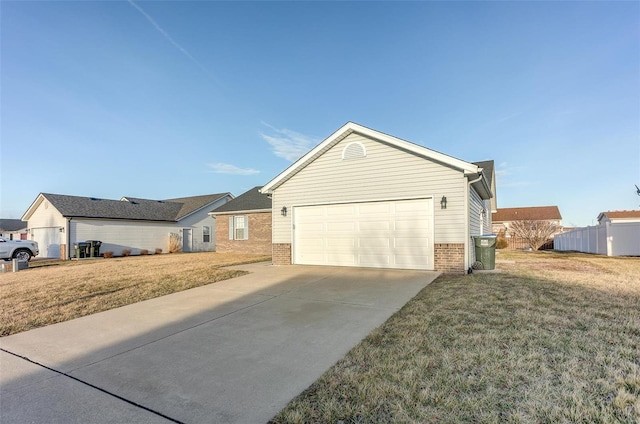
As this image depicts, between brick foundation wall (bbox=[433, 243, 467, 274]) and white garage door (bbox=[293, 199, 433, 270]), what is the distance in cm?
22

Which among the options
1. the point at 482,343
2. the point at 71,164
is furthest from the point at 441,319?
the point at 71,164

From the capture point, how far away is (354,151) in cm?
1067

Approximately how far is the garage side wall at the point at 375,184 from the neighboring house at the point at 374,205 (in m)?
0.03

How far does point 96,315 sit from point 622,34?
16009 mm

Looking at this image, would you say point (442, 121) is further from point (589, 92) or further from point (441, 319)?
point (441, 319)

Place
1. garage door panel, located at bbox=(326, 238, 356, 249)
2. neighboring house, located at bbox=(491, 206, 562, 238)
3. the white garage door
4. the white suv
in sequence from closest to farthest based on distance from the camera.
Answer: the white garage door → garage door panel, located at bbox=(326, 238, 356, 249) → the white suv → neighboring house, located at bbox=(491, 206, 562, 238)

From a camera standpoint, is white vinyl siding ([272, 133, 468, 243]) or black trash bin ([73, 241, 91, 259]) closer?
white vinyl siding ([272, 133, 468, 243])

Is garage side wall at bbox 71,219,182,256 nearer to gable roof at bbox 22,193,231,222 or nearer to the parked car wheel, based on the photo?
gable roof at bbox 22,193,231,222

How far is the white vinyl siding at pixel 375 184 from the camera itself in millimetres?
9133

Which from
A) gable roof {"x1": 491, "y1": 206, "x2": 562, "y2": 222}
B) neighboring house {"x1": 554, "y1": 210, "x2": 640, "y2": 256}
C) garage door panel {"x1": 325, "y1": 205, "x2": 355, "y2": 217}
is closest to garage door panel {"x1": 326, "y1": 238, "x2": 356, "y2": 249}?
garage door panel {"x1": 325, "y1": 205, "x2": 355, "y2": 217}

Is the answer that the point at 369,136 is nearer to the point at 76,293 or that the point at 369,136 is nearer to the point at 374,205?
the point at 374,205

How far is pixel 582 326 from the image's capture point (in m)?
4.24

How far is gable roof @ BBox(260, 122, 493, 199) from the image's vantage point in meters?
8.95

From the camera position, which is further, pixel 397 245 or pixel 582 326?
pixel 397 245
